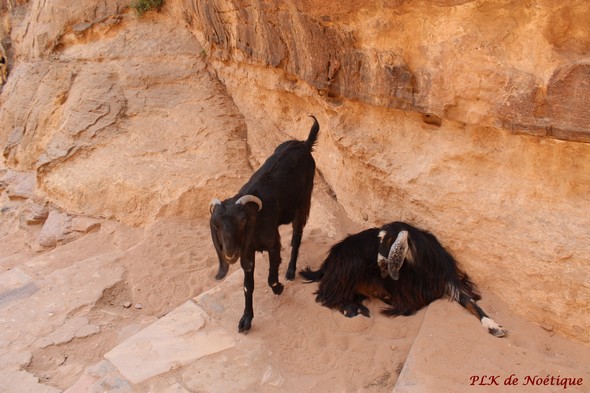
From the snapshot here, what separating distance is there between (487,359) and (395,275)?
884mm

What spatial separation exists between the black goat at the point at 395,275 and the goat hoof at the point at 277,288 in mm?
319

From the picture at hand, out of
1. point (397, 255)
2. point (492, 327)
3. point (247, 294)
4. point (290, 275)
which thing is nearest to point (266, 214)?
point (247, 294)

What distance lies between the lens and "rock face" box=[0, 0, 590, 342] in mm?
3264

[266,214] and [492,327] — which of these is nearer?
[492,327]

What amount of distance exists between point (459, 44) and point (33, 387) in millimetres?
4036

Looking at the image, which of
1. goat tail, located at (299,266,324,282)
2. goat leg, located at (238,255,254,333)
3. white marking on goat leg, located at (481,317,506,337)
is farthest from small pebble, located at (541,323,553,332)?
goat leg, located at (238,255,254,333)

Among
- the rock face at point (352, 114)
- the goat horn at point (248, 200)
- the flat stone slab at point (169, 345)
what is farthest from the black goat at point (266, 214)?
the rock face at point (352, 114)

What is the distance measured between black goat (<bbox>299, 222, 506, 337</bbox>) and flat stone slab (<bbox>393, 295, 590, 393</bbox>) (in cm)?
22

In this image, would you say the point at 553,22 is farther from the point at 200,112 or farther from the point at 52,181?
the point at 52,181

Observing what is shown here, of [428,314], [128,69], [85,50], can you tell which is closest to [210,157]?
[128,69]

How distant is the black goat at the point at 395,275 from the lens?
3.82 m

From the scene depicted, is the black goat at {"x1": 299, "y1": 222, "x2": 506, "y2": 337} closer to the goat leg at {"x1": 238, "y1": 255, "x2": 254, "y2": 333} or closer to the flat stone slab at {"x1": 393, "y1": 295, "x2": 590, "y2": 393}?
the flat stone slab at {"x1": 393, "y1": 295, "x2": 590, "y2": 393}

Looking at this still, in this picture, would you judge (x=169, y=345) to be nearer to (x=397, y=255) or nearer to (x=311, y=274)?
(x=311, y=274)

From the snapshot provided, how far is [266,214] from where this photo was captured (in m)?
3.93
